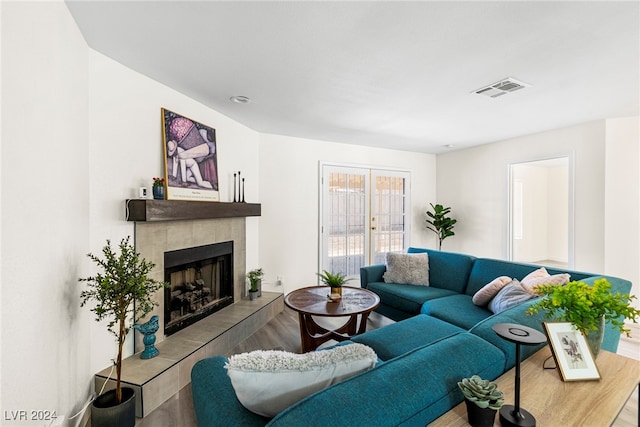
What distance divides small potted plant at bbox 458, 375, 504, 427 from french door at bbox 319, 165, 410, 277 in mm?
3824

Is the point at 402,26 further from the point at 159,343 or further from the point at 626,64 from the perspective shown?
the point at 159,343

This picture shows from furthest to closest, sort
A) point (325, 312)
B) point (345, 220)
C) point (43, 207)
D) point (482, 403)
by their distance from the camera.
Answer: point (345, 220) → point (325, 312) → point (43, 207) → point (482, 403)

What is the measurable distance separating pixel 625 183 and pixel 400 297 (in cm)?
313

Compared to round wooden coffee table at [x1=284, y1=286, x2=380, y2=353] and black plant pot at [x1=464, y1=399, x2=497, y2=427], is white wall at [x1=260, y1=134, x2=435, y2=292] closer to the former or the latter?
round wooden coffee table at [x1=284, y1=286, x2=380, y2=353]

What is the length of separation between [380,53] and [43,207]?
2.21m

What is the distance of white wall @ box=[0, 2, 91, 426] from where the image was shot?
1224 mm

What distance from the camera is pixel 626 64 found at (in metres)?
2.32

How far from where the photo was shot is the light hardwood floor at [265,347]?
75.4 inches

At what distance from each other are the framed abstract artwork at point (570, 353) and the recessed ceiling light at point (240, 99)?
2.91 meters

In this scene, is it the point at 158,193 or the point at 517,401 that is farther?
the point at 158,193

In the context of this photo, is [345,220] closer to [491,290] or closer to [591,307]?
[491,290]

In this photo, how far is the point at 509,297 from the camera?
95.9 inches

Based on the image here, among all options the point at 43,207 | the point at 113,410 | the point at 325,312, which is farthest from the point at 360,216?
the point at 43,207

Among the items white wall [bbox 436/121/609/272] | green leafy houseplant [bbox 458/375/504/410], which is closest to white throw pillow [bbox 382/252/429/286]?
white wall [bbox 436/121/609/272]
